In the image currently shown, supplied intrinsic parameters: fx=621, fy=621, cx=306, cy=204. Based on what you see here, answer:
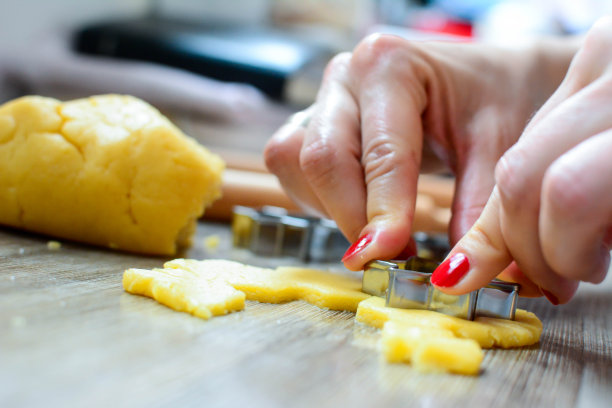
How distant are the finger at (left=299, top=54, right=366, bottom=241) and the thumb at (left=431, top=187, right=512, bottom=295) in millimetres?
277

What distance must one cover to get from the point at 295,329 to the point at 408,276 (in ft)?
0.66

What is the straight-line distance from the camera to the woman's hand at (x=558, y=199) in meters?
0.75

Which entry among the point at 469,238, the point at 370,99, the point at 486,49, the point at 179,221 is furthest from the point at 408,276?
the point at 486,49

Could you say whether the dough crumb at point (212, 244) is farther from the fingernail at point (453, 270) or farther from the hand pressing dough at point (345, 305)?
the fingernail at point (453, 270)

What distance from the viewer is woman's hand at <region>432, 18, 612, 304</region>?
0.75 m

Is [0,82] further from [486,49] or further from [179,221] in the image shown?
[486,49]

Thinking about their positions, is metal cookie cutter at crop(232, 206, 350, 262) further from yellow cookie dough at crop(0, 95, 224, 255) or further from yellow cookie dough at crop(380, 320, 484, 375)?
yellow cookie dough at crop(380, 320, 484, 375)

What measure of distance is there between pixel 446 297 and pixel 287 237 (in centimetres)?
63

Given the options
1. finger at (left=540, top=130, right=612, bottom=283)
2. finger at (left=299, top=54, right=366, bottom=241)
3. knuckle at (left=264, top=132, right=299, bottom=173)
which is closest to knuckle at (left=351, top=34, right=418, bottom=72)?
finger at (left=299, top=54, right=366, bottom=241)

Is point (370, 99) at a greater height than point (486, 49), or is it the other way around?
point (486, 49)

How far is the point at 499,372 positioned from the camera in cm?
81

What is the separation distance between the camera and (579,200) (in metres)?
0.75

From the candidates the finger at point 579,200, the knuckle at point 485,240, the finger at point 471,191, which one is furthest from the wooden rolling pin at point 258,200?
the finger at point 579,200

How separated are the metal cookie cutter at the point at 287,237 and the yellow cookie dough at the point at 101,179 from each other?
217 millimetres
